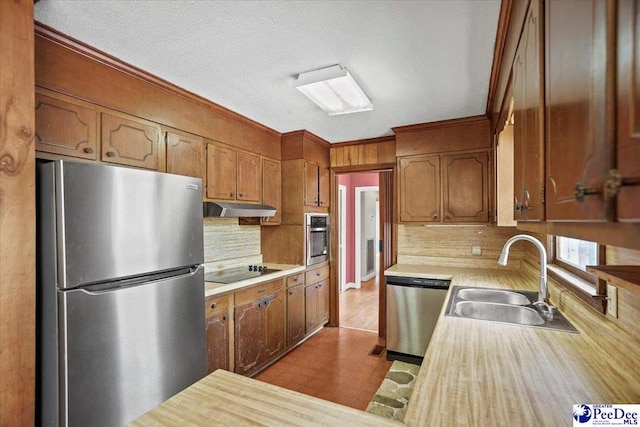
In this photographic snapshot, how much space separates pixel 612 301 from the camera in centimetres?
118

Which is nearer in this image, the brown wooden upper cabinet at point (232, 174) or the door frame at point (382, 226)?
the brown wooden upper cabinet at point (232, 174)

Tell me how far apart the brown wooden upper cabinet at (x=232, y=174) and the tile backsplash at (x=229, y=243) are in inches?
14.7

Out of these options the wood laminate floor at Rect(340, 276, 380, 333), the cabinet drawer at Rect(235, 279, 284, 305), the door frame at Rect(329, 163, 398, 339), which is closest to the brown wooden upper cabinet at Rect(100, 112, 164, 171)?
the cabinet drawer at Rect(235, 279, 284, 305)

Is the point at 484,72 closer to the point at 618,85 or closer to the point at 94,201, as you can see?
the point at 618,85

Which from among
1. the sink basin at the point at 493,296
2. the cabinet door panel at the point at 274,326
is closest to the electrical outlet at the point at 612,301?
the sink basin at the point at 493,296

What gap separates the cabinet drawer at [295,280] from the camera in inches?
130

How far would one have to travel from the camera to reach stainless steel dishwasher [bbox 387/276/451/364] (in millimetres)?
2926

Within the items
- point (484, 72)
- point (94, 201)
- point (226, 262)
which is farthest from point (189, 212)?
point (484, 72)

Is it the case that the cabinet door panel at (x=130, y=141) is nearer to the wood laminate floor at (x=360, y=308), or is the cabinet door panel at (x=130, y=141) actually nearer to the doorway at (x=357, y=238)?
the wood laminate floor at (x=360, y=308)

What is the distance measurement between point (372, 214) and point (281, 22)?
230 inches

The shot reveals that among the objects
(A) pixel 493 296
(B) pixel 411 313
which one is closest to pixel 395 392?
(B) pixel 411 313

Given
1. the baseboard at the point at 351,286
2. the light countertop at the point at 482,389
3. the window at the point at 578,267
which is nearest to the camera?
the light countertop at the point at 482,389

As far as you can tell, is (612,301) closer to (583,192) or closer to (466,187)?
(583,192)

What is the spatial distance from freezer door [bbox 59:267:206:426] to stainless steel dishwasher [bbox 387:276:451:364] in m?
1.88
